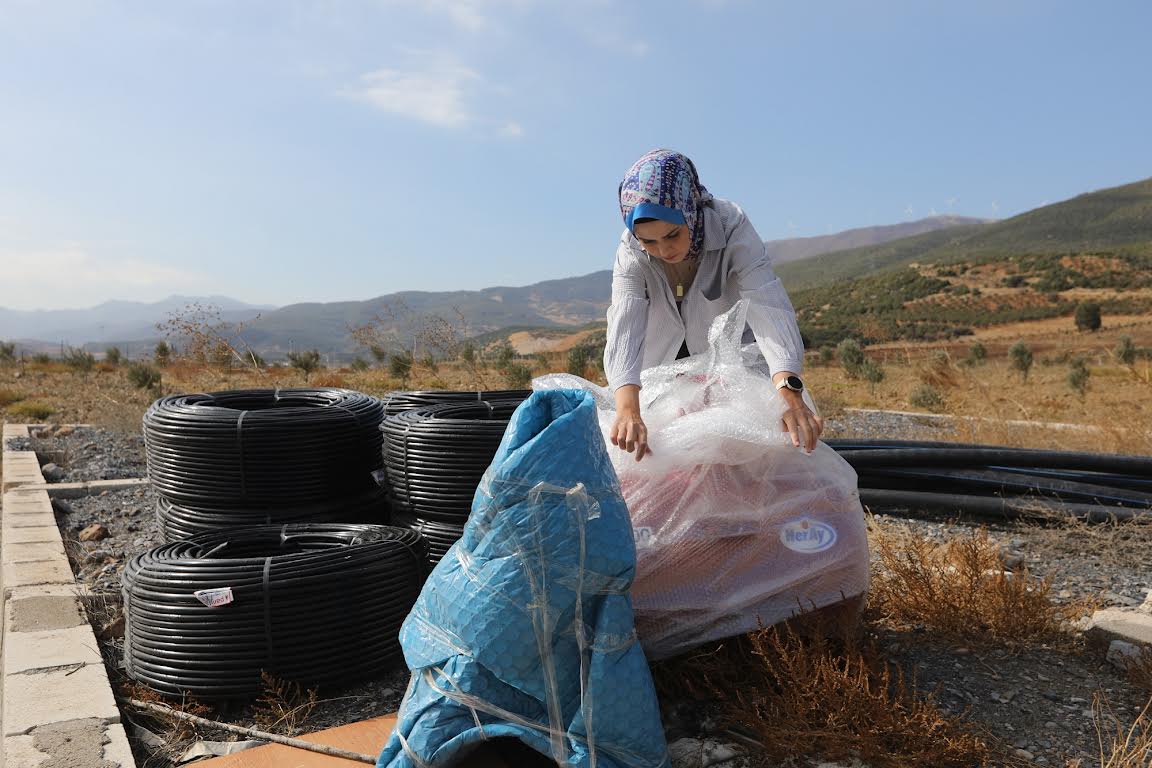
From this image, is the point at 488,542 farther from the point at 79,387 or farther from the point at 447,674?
the point at 79,387

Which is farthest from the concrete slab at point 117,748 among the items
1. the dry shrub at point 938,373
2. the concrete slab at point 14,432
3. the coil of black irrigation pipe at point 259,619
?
the dry shrub at point 938,373

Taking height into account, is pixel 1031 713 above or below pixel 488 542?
below

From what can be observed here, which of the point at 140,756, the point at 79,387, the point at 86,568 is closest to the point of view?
the point at 140,756

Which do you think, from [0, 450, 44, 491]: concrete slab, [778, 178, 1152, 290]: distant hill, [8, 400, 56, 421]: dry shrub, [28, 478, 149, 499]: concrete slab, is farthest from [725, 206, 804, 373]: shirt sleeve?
[778, 178, 1152, 290]: distant hill

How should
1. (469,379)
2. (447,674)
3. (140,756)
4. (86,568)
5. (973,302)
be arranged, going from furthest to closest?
(973,302), (469,379), (86,568), (140,756), (447,674)

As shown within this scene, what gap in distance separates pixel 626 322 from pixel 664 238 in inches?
13.5

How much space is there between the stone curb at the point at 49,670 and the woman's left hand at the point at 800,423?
2369 millimetres

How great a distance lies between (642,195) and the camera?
2926mm

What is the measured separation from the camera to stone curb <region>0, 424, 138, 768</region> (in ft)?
8.97

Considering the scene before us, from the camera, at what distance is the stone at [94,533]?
218 inches

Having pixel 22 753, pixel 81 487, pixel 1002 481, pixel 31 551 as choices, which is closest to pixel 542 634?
pixel 22 753

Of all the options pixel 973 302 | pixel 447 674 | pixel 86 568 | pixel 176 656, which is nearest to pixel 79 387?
pixel 86 568

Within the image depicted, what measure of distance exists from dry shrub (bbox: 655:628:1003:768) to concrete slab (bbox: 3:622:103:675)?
8.40ft

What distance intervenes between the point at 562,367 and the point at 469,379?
4.08 m
